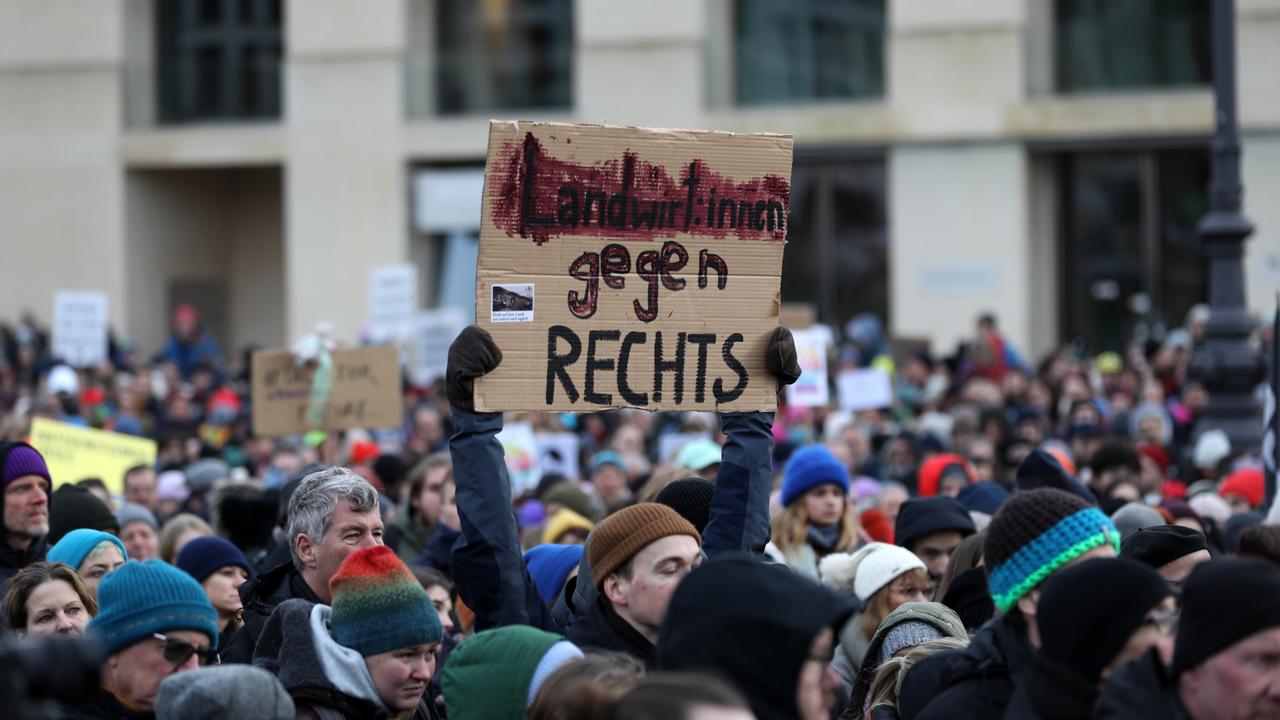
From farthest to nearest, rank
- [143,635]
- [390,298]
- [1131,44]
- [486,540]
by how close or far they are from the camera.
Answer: [1131,44] < [390,298] < [486,540] < [143,635]

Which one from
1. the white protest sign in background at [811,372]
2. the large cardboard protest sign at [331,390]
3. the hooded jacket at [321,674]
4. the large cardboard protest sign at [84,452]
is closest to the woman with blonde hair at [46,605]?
the hooded jacket at [321,674]

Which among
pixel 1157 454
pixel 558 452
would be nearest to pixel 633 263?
pixel 1157 454

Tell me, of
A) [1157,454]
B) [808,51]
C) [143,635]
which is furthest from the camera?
[808,51]

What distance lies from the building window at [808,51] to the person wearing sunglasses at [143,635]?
922 inches

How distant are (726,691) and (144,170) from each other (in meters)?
29.1

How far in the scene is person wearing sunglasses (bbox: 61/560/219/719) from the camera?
14.8 feet

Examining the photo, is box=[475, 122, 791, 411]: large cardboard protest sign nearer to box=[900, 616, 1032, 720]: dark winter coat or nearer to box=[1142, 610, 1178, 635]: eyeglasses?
box=[900, 616, 1032, 720]: dark winter coat

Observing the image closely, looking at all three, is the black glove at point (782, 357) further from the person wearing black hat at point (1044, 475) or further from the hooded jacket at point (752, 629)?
the person wearing black hat at point (1044, 475)

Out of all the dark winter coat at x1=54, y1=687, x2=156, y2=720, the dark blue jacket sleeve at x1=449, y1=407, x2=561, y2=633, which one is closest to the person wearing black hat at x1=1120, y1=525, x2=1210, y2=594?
the dark blue jacket sleeve at x1=449, y1=407, x2=561, y2=633

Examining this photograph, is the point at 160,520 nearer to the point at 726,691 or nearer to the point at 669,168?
the point at 669,168

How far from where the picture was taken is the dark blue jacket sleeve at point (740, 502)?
5316 millimetres

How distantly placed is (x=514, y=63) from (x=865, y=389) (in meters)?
14.3

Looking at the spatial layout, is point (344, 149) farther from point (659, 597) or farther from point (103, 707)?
point (103, 707)

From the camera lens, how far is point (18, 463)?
22.8 ft
